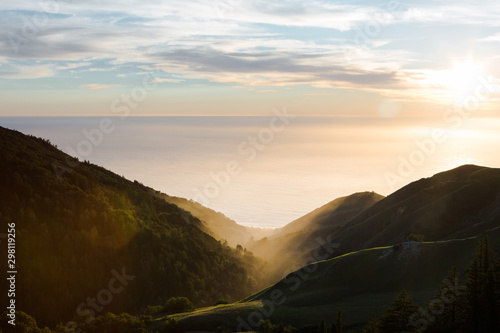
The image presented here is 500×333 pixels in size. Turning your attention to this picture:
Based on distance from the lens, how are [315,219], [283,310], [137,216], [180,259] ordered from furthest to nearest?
1. [315,219]
2. [137,216]
3. [180,259]
4. [283,310]

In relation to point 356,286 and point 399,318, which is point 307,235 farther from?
point 399,318

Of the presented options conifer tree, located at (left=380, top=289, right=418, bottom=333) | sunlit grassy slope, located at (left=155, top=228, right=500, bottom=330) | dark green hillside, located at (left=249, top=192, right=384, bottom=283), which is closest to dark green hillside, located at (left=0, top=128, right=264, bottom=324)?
dark green hillside, located at (left=249, top=192, right=384, bottom=283)

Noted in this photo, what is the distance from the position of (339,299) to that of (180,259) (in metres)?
60.7

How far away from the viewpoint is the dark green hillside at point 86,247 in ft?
306

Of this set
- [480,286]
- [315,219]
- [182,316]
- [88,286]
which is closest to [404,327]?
[480,286]

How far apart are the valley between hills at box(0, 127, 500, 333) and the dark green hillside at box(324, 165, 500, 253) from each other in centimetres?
39

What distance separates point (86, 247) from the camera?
10238cm

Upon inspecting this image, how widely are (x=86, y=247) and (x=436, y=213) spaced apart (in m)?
84.0

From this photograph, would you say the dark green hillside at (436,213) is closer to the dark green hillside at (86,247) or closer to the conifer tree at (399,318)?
the dark green hillside at (86,247)

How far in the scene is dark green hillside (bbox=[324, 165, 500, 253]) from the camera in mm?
94000

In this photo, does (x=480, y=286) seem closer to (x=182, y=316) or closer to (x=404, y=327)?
(x=404, y=327)

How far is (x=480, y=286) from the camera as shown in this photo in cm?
4359

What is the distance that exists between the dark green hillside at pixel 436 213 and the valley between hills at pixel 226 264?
15.3 inches

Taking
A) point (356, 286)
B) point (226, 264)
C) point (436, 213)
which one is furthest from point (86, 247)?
point (436, 213)
